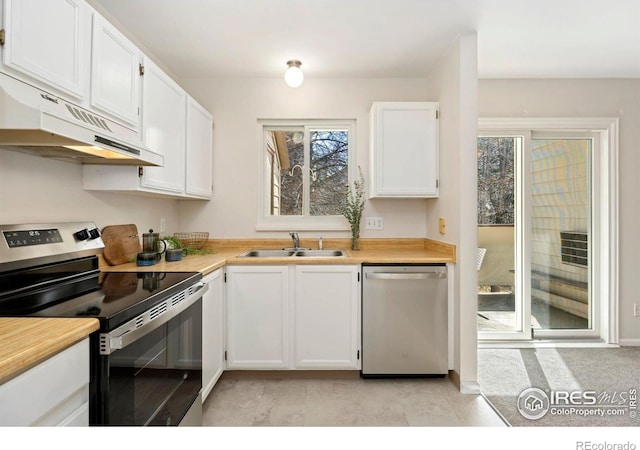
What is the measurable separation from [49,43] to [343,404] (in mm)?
2399

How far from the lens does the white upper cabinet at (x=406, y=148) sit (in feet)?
9.05

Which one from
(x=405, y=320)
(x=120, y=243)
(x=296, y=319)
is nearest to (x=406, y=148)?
(x=405, y=320)

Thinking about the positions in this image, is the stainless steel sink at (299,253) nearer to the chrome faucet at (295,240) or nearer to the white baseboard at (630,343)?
the chrome faucet at (295,240)

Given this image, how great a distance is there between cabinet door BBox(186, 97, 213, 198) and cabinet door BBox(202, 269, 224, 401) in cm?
82

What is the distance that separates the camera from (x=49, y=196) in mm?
1686

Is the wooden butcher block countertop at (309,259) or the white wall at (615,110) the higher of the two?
the white wall at (615,110)

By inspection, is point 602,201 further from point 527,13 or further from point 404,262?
point 404,262

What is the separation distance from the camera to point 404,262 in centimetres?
240

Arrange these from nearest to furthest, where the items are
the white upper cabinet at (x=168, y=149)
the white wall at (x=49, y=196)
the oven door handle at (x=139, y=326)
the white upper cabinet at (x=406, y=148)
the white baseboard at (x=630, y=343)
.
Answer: the oven door handle at (x=139, y=326) < the white wall at (x=49, y=196) < the white upper cabinet at (x=168, y=149) < the white upper cabinet at (x=406, y=148) < the white baseboard at (x=630, y=343)

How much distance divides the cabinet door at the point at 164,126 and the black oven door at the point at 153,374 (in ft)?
2.90

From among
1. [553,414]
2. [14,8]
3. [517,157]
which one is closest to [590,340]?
[553,414]

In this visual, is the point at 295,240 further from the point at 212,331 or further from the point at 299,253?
the point at 212,331

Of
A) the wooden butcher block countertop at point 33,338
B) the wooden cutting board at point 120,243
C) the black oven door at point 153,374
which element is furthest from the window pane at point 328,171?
the wooden butcher block countertop at point 33,338

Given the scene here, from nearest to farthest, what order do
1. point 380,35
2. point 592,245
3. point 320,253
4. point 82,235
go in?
point 82,235 → point 380,35 → point 320,253 → point 592,245
